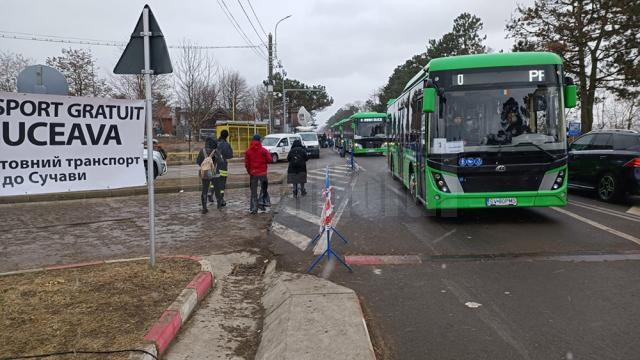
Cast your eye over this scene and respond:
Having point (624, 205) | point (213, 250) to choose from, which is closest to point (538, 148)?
point (624, 205)

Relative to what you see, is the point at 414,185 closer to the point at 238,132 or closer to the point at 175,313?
the point at 175,313

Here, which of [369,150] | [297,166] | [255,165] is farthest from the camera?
[369,150]

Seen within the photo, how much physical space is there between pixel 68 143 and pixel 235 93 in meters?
55.5

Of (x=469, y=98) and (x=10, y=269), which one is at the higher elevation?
(x=469, y=98)

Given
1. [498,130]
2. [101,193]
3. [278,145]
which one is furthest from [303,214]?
[278,145]

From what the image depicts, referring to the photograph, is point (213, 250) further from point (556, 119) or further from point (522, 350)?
point (556, 119)

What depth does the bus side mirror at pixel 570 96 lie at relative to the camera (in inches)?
327

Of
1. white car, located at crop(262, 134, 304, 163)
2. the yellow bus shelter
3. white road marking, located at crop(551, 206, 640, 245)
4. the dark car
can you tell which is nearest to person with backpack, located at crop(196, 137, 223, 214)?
white road marking, located at crop(551, 206, 640, 245)

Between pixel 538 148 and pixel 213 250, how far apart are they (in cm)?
601

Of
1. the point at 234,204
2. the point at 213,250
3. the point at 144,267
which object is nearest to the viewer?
the point at 144,267

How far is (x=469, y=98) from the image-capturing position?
8.58 meters

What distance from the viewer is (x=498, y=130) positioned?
8.51 meters

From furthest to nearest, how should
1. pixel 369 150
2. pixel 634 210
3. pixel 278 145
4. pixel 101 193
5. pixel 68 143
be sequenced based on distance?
pixel 369 150
pixel 278 145
pixel 101 193
pixel 634 210
pixel 68 143

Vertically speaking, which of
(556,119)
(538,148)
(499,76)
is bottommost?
(538,148)
